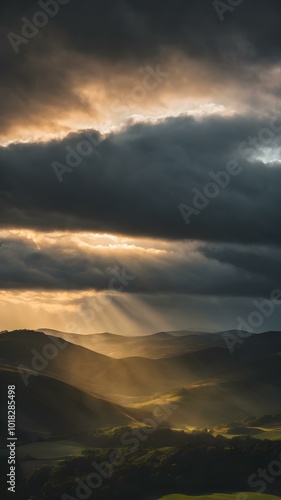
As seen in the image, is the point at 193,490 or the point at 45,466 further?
the point at 45,466

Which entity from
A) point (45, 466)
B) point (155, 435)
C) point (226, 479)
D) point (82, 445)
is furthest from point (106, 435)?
point (226, 479)

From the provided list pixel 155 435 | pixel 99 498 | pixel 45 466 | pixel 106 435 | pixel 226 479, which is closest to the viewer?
pixel 99 498

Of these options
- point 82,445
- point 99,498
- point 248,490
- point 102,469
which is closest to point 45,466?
point 102,469

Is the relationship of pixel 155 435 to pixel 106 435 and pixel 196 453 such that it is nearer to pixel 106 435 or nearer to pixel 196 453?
pixel 106 435

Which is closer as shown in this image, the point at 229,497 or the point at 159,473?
the point at 229,497

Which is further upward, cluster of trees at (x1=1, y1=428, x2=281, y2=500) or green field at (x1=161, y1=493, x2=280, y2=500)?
cluster of trees at (x1=1, y1=428, x2=281, y2=500)

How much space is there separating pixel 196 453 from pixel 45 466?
33517 millimetres

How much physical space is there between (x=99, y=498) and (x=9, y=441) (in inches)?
3033

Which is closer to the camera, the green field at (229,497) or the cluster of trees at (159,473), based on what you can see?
the green field at (229,497)

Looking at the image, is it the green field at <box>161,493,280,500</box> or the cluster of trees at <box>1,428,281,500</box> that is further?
the cluster of trees at <box>1,428,281,500</box>

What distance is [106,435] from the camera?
7657 inches

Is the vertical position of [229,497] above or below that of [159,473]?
below

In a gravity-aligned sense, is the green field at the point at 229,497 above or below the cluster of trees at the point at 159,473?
below

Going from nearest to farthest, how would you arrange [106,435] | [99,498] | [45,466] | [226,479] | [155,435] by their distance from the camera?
1. [99,498]
2. [226,479]
3. [45,466]
4. [155,435]
5. [106,435]
